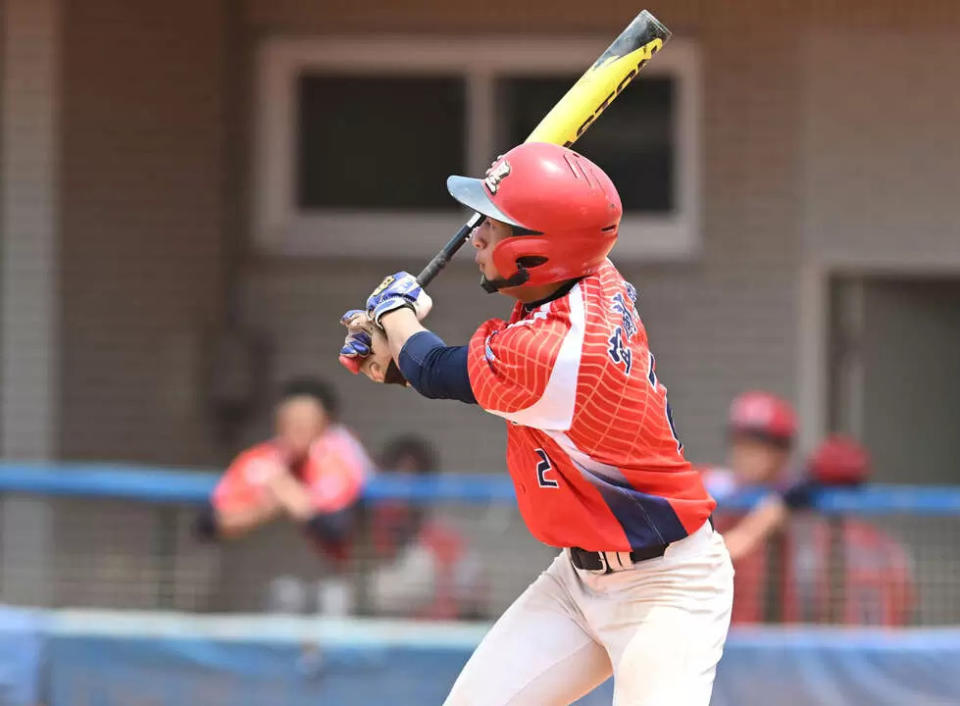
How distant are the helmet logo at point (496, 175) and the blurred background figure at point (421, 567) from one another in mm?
2483

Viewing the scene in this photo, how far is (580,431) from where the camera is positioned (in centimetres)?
361

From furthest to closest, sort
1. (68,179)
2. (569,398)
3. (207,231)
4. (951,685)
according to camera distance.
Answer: (207,231) < (68,179) < (951,685) < (569,398)

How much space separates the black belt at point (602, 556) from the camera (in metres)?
3.73

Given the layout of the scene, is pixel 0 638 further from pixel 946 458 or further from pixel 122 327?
pixel 946 458

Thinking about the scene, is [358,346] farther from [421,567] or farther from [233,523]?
[421,567]

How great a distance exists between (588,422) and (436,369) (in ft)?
1.15

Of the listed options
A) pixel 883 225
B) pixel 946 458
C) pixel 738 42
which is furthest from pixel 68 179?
pixel 946 458

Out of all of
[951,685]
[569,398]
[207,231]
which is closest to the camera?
[569,398]

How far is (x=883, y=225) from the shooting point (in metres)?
8.44

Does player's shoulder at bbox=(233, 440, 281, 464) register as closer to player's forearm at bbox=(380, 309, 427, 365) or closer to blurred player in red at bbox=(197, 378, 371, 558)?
blurred player in red at bbox=(197, 378, 371, 558)

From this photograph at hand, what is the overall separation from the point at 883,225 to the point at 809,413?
1014 millimetres

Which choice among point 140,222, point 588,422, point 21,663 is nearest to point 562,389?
point 588,422

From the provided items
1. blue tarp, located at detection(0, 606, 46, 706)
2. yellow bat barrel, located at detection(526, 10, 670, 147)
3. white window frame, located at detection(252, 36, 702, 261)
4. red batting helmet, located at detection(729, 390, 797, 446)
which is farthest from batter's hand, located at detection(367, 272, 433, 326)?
white window frame, located at detection(252, 36, 702, 261)

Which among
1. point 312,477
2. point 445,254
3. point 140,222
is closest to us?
point 445,254
